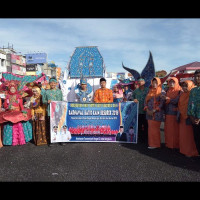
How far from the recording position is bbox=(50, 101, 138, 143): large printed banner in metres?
3.73

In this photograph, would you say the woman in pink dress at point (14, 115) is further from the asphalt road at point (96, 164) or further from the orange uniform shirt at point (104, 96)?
the orange uniform shirt at point (104, 96)

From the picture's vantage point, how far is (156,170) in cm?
261

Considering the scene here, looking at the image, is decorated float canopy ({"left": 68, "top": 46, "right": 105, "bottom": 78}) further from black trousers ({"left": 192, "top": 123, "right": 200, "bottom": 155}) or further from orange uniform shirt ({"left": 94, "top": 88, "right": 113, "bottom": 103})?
black trousers ({"left": 192, "top": 123, "right": 200, "bottom": 155})

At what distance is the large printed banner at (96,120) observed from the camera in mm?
3729

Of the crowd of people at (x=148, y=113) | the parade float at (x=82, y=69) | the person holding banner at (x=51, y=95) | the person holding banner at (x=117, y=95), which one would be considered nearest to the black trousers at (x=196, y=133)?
the crowd of people at (x=148, y=113)

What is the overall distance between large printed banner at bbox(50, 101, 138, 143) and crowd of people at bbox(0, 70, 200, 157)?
28 cm

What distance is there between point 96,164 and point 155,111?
1667 millimetres

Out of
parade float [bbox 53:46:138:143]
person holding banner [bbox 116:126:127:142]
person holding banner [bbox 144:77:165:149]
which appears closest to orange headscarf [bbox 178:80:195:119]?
person holding banner [bbox 144:77:165:149]

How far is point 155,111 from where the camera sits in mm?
3400

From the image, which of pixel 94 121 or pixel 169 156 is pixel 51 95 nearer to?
pixel 94 121

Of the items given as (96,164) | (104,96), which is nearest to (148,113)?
(104,96)

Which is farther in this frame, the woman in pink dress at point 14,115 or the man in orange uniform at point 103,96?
the man in orange uniform at point 103,96
